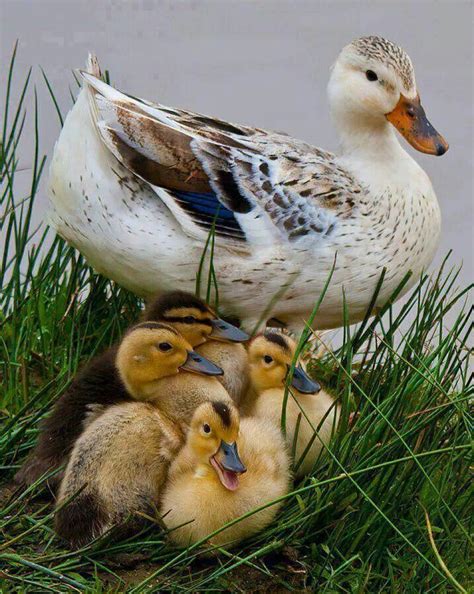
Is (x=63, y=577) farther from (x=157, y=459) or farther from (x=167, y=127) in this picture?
(x=167, y=127)

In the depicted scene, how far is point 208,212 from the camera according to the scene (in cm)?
517

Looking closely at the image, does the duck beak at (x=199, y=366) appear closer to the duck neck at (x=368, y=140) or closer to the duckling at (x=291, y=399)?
the duckling at (x=291, y=399)

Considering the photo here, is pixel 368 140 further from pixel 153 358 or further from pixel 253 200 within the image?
pixel 153 358

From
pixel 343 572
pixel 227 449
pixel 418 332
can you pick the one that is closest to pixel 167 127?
pixel 418 332

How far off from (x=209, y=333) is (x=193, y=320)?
Result: 71mm

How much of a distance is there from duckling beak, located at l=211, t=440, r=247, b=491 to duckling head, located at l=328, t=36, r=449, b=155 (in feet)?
5.56

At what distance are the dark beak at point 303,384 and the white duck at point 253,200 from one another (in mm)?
532

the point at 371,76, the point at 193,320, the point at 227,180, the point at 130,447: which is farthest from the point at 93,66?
the point at 130,447

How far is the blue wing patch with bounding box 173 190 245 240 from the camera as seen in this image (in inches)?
203

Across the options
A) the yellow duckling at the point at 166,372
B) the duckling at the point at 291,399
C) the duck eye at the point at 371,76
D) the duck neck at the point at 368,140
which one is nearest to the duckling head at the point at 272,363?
the duckling at the point at 291,399

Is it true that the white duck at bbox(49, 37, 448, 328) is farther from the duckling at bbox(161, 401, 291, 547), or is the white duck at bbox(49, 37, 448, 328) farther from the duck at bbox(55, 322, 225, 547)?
the duckling at bbox(161, 401, 291, 547)

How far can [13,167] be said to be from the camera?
559 centimetres

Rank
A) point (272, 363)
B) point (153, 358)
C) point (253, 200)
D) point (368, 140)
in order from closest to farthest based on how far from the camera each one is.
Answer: point (153, 358) < point (272, 363) < point (253, 200) < point (368, 140)

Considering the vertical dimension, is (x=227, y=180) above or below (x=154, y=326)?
above
